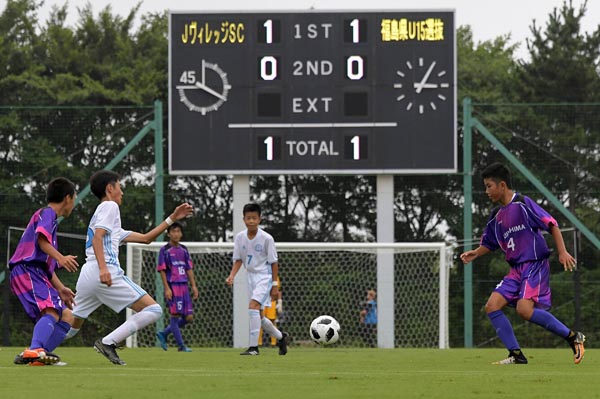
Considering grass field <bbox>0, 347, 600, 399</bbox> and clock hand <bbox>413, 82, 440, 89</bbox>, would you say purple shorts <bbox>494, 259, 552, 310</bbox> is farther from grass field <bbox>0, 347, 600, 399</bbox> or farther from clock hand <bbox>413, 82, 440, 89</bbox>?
Answer: clock hand <bbox>413, 82, 440, 89</bbox>

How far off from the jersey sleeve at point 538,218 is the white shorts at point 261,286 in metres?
3.72

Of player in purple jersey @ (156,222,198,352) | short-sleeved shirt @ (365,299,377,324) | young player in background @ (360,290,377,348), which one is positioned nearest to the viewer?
player in purple jersey @ (156,222,198,352)

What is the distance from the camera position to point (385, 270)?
69.2 ft

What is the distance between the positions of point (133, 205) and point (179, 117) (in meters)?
4.75

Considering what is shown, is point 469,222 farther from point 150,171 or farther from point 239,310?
point 150,171

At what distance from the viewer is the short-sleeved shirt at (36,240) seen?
31.7 feet

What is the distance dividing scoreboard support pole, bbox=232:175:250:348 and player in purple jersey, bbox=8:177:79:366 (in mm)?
10251

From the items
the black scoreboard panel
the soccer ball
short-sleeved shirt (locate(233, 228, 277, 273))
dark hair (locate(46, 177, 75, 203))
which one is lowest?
the soccer ball

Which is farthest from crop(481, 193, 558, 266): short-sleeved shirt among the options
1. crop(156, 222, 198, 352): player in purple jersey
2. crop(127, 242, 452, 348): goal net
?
crop(127, 242, 452, 348): goal net

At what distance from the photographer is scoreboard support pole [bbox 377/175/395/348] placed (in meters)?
20.6

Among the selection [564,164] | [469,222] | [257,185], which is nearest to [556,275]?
[564,164]

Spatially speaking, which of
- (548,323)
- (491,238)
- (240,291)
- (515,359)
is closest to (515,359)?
(515,359)

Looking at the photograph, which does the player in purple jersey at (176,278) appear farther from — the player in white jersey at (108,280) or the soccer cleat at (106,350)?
the soccer cleat at (106,350)

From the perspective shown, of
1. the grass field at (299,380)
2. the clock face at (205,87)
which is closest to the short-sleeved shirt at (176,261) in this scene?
the grass field at (299,380)
